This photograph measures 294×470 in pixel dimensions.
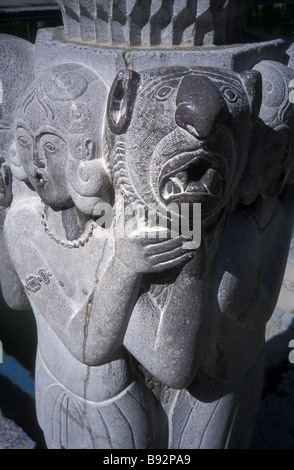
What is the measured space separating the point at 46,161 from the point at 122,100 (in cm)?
27

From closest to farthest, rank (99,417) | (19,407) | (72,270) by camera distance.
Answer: (72,270) → (99,417) → (19,407)

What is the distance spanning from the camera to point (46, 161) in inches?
48.9

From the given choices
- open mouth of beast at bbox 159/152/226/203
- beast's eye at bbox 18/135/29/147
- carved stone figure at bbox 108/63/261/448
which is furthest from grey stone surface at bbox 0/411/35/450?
open mouth of beast at bbox 159/152/226/203

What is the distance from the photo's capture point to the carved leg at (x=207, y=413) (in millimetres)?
1595

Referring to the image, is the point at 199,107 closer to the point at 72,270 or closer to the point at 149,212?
the point at 149,212

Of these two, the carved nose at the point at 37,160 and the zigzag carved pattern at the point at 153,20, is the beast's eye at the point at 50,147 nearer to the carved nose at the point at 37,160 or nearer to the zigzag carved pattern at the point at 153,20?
the carved nose at the point at 37,160

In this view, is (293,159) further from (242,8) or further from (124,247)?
(124,247)

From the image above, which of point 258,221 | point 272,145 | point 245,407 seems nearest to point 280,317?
point 245,407

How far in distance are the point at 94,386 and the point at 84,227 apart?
0.48 m

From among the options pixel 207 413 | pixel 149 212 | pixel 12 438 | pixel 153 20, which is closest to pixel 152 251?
pixel 149 212

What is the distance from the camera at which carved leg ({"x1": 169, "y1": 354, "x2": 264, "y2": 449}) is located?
159cm

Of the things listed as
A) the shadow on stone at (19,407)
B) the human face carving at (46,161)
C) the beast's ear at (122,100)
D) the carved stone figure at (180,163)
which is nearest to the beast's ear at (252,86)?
the carved stone figure at (180,163)
